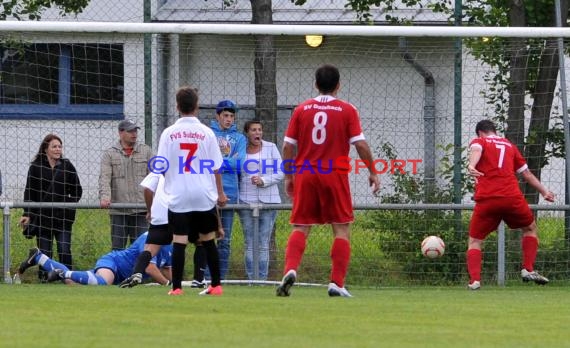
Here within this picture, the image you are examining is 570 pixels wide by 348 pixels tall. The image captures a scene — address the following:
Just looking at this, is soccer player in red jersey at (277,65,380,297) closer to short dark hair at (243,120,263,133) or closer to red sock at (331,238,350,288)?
red sock at (331,238,350,288)

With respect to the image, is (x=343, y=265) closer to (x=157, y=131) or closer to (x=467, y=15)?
(x=157, y=131)

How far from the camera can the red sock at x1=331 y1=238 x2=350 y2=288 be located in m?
10.8

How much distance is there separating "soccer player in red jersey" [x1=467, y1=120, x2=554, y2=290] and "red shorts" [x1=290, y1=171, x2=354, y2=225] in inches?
111

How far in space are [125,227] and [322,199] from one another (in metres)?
4.35

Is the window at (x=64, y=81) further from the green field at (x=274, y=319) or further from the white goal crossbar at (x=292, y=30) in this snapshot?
the green field at (x=274, y=319)

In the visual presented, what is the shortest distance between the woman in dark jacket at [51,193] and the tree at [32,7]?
7.54ft

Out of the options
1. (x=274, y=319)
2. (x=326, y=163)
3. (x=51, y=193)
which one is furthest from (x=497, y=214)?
(x=274, y=319)

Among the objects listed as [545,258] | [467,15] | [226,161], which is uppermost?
[467,15]

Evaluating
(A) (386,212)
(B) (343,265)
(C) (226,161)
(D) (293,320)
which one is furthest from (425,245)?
(D) (293,320)

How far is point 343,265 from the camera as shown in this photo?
1077cm

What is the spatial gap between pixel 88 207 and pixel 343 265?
450cm

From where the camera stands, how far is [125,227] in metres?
14.6

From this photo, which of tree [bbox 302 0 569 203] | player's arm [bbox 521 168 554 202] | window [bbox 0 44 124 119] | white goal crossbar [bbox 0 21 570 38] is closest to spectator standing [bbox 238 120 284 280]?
white goal crossbar [bbox 0 21 570 38]

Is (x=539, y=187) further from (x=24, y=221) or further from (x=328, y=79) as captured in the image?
(x=24, y=221)
